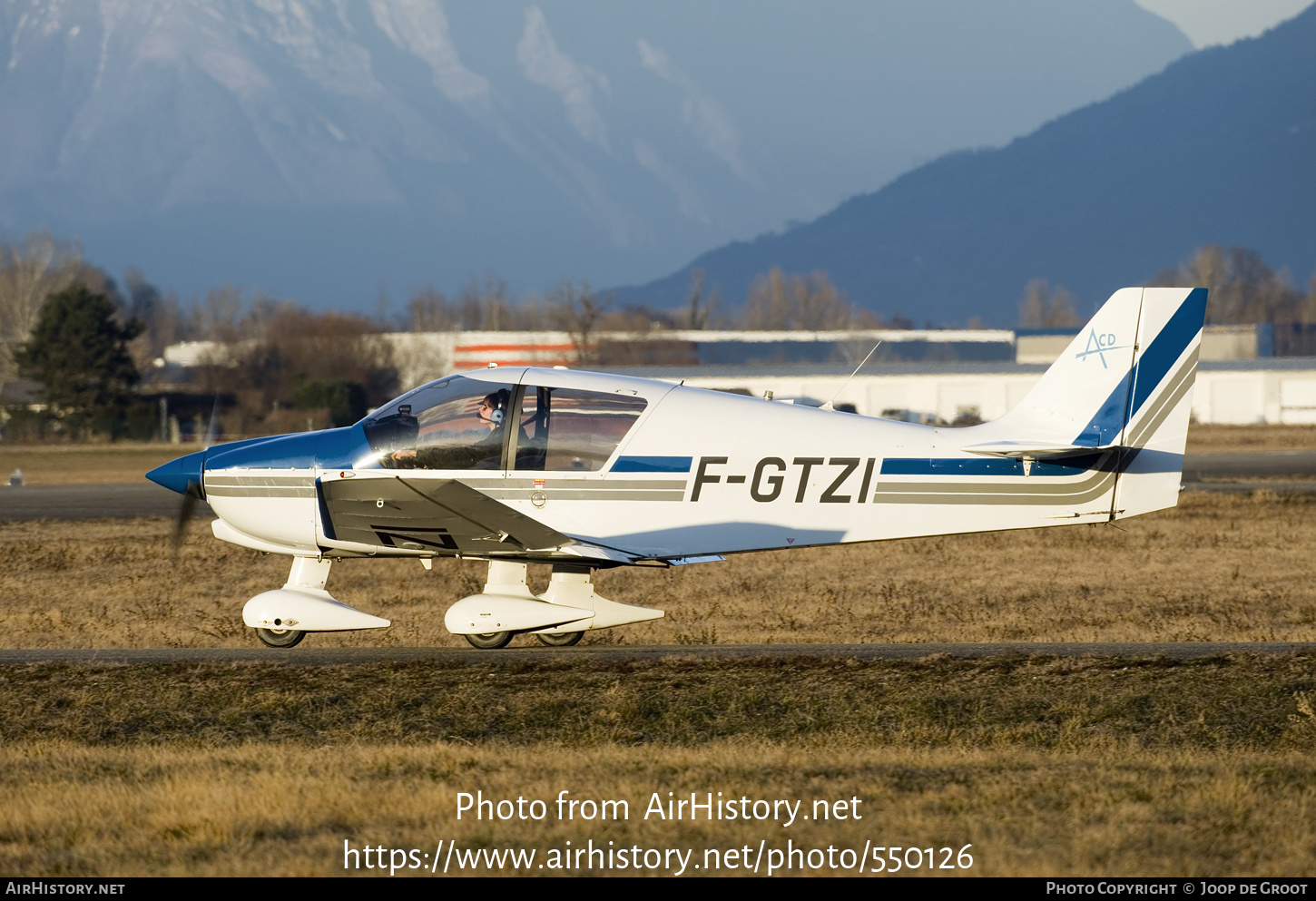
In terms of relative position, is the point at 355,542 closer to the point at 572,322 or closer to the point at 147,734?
the point at 147,734

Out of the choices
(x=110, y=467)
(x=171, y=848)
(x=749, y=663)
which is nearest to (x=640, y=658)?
(x=749, y=663)

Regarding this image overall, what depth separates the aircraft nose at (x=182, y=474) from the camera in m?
11.6

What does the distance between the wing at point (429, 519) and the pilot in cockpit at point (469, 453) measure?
0.18 metres

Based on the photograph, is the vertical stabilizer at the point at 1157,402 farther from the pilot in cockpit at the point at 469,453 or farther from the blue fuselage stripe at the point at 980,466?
the pilot in cockpit at the point at 469,453

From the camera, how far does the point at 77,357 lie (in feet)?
189

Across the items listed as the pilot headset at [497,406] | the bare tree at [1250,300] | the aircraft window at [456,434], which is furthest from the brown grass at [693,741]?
the bare tree at [1250,300]

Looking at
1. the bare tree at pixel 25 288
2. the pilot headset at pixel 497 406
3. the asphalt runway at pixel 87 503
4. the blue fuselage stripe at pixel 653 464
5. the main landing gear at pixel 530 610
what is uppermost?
the bare tree at pixel 25 288

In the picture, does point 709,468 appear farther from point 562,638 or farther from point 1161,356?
point 1161,356

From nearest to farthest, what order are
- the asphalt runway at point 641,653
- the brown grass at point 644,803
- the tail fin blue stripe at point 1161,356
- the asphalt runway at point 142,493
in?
the brown grass at point 644,803 → the asphalt runway at point 641,653 → the tail fin blue stripe at point 1161,356 → the asphalt runway at point 142,493

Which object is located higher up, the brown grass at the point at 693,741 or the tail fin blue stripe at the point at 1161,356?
the tail fin blue stripe at the point at 1161,356

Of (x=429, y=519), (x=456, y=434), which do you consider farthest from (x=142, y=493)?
(x=429, y=519)

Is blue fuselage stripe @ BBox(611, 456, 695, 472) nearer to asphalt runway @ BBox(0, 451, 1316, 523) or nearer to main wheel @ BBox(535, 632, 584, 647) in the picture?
main wheel @ BBox(535, 632, 584, 647)

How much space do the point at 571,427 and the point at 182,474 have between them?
11.0 ft

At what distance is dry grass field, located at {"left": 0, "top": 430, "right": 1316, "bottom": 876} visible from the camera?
613 cm
